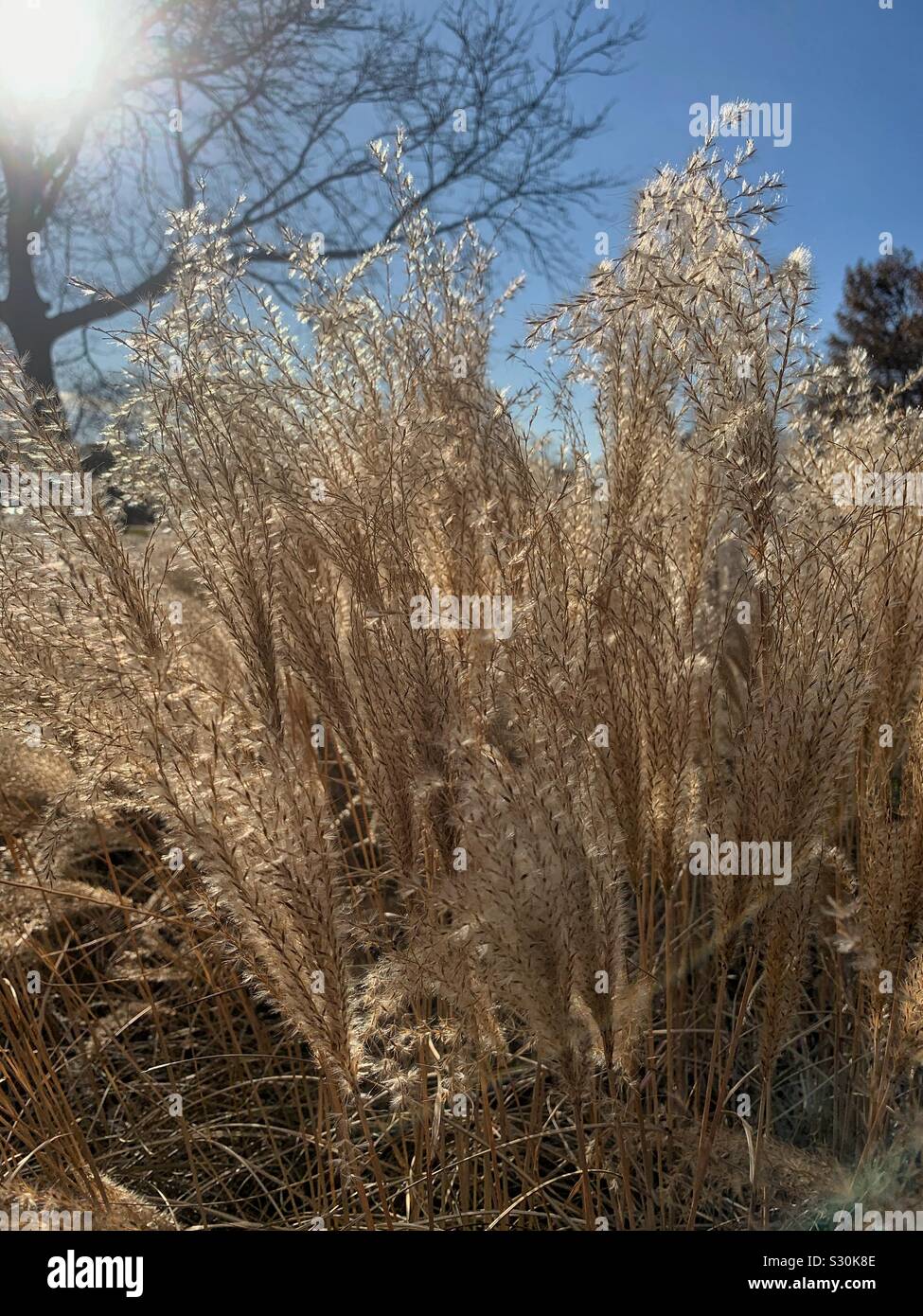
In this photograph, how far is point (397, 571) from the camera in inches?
53.9

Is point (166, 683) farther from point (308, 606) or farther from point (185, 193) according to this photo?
point (185, 193)

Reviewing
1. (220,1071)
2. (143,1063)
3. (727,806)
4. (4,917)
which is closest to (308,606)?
(727,806)

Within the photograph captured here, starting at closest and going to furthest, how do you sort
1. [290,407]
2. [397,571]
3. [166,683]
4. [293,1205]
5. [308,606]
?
1. [166,683]
2. [397,571]
3. [308,606]
4. [290,407]
5. [293,1205]
